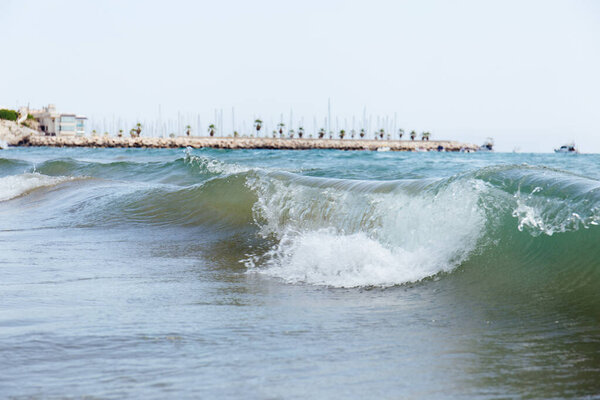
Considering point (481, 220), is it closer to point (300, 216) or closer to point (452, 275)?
point (452, 275)

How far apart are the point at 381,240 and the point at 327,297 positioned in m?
1.62

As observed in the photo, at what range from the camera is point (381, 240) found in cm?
571

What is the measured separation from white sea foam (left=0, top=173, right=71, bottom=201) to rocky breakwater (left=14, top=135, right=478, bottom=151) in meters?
79.8

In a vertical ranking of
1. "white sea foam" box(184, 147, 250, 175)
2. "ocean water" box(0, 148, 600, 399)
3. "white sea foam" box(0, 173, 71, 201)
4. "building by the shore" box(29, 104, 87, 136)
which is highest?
"building by the shore" box(29, 104, 87, 136)

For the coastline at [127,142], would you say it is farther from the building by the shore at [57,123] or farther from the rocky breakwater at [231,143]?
the building by the shore at [57,123]

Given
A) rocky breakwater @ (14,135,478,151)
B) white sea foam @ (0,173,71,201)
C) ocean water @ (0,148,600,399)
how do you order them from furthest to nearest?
rocky breakwater @ (14,135,478,151)
white sea foam @ (0,173,71,201)
ocean water @ (0,148,600,399)

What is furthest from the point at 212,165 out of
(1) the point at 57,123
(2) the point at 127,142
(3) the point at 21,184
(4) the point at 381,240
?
(1) the point at 57,123

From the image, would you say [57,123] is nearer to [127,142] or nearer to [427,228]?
[127,142]

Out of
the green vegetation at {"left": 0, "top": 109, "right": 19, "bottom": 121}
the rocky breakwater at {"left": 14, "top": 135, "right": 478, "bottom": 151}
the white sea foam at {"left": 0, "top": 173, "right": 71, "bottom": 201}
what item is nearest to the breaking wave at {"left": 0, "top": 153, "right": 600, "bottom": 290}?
the white sea foam at {"left": 0, "top": 173, "right": 71, "bottom": 201}

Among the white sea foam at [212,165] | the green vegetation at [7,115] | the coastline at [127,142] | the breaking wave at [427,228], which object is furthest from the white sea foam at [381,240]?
the green vegetation at [7,115]

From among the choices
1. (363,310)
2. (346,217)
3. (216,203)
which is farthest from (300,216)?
(363,310)

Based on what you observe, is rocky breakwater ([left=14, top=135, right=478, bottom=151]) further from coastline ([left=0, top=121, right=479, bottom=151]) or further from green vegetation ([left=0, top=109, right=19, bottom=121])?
green vegetation ([left=0, top=109, right=19, bottom=121])

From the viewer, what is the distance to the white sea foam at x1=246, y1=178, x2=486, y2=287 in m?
4.86

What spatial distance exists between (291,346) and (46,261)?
3417 mm
